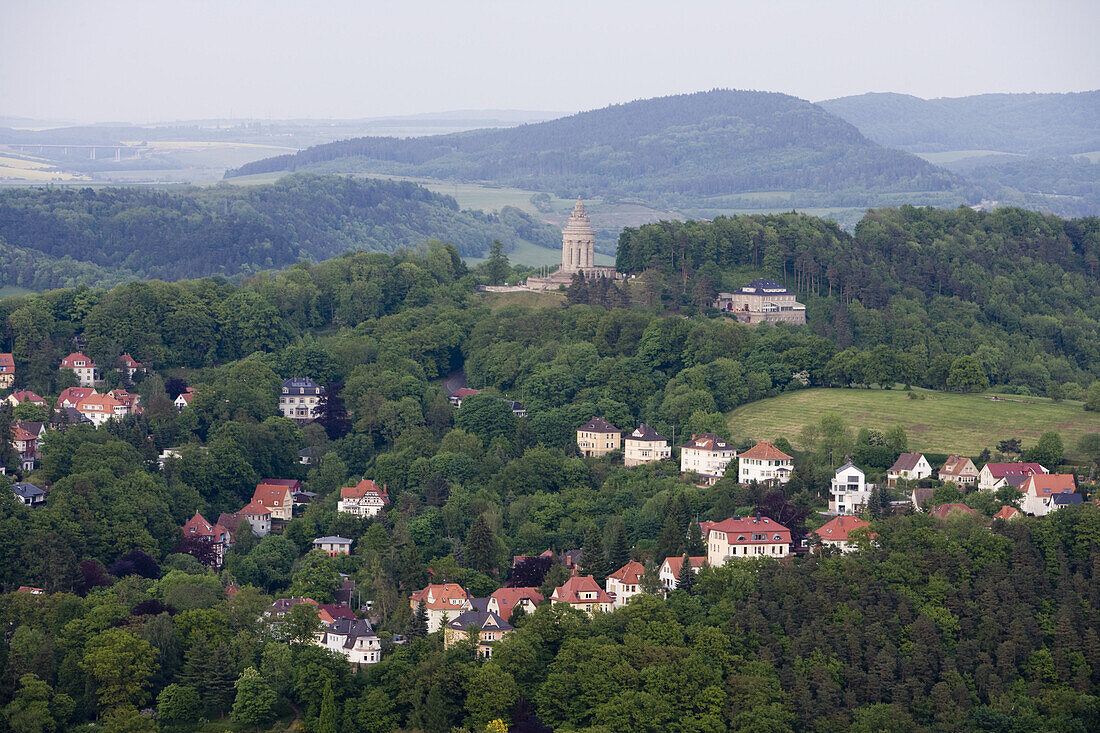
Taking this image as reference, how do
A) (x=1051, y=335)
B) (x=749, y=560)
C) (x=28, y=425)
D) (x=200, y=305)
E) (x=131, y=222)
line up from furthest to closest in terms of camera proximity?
(x=131, y=222), (x=1051, y=335), (x=200, y=305), (x=28, y=425), (x=749, y=560)

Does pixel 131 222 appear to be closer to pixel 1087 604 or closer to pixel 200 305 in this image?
pixel 200 305

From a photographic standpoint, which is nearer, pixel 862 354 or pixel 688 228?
pixel 862 354

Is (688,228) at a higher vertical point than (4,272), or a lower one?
higher

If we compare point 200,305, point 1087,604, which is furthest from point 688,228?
point 1087,604

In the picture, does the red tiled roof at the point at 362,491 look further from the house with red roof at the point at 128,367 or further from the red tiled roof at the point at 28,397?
the house with red roof at the point at 128,367

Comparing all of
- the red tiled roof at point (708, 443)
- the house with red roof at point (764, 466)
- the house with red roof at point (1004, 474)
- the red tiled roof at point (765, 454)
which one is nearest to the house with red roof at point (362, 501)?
the red tiled roof at point (708, 443)

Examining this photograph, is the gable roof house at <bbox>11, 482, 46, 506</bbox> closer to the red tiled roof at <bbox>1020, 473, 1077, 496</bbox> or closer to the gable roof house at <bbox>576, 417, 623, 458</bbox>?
the gable roof house at <bbox>576, 417, 623, 458</bbox>

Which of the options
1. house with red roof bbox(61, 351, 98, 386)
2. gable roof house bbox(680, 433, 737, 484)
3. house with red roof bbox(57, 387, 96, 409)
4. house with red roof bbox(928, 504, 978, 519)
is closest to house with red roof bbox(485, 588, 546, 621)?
gable roof house bbox(680, 433, 737, 484)
